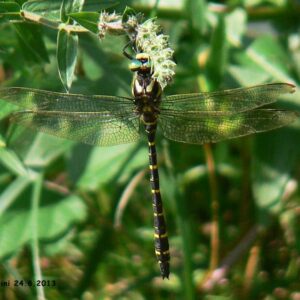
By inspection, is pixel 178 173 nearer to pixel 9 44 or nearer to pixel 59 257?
pixel 59 257

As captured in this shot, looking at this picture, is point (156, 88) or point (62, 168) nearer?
point (156, 88)

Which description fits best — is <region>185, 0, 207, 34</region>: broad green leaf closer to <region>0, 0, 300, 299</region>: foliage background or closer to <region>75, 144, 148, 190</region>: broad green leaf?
<region>0, 0, 300, 299</region>: foliage background

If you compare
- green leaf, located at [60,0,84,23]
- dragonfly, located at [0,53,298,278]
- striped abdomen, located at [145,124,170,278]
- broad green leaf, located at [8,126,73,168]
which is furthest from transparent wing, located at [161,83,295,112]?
green leaf, located at [60,0,84,23]

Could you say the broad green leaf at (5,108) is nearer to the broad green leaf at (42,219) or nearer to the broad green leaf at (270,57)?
the broad green leaf at (42,219)

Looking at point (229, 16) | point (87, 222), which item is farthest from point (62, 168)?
point (229, 16)

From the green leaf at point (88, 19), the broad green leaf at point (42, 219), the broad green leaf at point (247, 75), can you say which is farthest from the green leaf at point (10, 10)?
the broad green leaf at point (247, 75)

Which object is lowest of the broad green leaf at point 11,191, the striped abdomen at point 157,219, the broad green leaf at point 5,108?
the striped abdomen at point 157,219

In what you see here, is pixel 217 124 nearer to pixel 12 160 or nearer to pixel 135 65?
pixel 135 65
